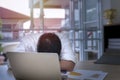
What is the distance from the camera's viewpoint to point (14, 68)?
4.69ft

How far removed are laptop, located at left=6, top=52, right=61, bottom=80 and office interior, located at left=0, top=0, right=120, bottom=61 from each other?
398 centimetres

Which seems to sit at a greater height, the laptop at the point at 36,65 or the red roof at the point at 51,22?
the red roof at the point at 51,22

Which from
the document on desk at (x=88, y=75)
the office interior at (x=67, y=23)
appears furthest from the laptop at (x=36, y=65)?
the office interior at (x=67, y=23)

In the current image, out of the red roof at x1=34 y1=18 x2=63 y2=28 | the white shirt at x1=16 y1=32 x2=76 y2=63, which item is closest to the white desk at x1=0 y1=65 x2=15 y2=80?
the white shirt at x1=16 y1=32 x2=76 y2=63

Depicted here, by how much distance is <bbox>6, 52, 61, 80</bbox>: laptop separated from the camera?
1287mm

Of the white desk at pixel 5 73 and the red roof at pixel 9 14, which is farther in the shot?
the red roof at pixel 9 14

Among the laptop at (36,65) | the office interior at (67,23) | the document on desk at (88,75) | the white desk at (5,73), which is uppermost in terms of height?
the office interior at (67,23)

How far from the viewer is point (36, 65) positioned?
1.32 metres

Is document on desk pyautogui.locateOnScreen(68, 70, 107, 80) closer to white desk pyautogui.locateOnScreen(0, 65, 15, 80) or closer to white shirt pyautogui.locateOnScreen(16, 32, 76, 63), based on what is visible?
white desk pyautogui.locateOnScreen(0, 65, 15, 80)

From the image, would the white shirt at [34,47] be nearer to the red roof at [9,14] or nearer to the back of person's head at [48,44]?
the back of person's head at [48,44]

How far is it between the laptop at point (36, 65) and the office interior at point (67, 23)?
13.1ft

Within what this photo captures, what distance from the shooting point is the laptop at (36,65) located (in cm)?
129

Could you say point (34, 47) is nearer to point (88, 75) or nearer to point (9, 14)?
point (88, 75)

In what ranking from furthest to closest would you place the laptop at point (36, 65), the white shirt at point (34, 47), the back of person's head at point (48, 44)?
the white shirt at point (34, 47), the back of person's head at point (48, 44), the laptop at point (36, 65)
